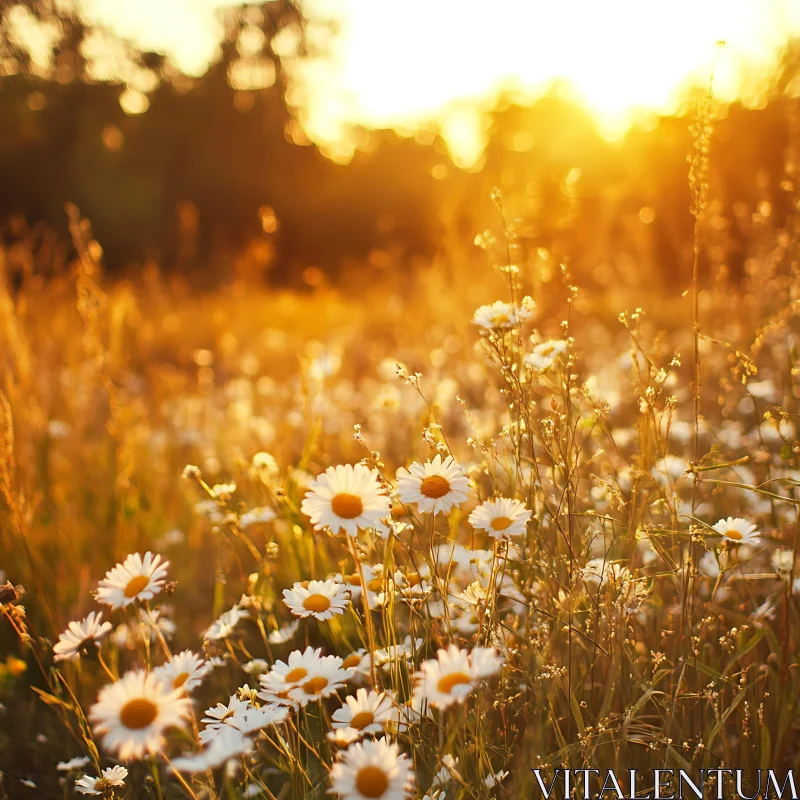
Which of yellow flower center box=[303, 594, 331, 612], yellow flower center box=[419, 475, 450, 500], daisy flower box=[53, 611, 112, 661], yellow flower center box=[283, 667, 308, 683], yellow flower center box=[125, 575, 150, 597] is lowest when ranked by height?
yellow flower center box=[283, 667, 308, 683]

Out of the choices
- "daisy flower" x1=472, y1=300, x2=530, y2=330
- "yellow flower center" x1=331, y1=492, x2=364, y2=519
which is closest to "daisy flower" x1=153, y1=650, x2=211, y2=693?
"yellow flower center" x1=331, y1=492, x2=364, y2=519

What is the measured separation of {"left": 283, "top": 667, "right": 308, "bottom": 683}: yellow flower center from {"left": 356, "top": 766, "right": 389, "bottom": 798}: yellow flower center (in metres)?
0.24

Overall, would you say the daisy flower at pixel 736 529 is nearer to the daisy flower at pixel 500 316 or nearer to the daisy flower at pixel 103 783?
the daisy flower at pixel 500 316

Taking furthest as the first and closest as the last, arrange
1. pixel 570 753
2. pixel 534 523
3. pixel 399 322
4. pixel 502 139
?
pixel 502 139
pixel 399 322
pixel 534 523
pixel 570 753

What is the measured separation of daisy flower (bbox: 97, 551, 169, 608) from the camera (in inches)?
43.1

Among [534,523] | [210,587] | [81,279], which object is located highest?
[81,279]

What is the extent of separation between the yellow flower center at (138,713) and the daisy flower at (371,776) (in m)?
0.20

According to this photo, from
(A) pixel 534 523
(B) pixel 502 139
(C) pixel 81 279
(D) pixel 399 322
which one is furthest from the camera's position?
(B) pixel 502 139

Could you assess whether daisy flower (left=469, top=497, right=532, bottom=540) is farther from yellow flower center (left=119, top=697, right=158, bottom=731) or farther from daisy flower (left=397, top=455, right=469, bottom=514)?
yellow flower center (left=119, top=697, right=158, bottom=731)

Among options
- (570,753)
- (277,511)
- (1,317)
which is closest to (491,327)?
(570,753)

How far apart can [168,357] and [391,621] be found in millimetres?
6345

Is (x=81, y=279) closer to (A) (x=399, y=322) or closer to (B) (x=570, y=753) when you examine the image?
(B) (x=570, y=753)

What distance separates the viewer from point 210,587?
2473 millimetres

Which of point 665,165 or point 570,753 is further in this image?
point 665,165
